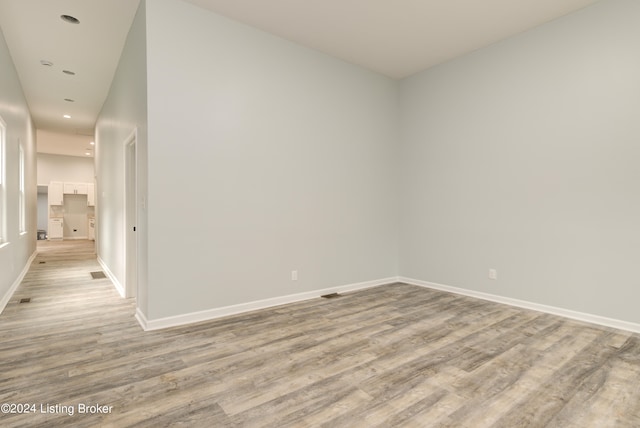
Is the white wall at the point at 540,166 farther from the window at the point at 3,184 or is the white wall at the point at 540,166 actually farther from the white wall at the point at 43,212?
the white wall at the point at 43,212

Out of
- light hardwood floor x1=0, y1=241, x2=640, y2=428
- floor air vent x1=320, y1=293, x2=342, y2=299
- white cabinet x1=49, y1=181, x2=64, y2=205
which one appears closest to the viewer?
light hardwood floor x1=0, y1=241, x2=640, y2=428

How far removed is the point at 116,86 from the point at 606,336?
6693mm

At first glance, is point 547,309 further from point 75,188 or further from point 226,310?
point 75,188

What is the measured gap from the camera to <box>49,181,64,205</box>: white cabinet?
→ 39.7 feet

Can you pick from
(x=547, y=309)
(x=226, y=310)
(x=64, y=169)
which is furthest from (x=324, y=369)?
(x=64, y=169)

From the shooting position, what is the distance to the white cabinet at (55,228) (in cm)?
1223

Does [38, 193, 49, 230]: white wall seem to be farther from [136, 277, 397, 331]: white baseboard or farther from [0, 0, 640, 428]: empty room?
[136, 277, 397, 331]: white baseboard

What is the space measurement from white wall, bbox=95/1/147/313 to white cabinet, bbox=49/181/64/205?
7.55 metres

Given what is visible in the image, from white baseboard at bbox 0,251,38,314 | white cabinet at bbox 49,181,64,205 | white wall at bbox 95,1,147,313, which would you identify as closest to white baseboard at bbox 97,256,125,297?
white wall at bbox 95,1,147,313

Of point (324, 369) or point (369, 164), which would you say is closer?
point (324, 369)

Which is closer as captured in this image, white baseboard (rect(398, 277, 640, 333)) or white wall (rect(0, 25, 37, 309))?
white baseboard (rect(398, 277, 640, 333))

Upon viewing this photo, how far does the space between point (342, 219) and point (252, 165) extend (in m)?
1.53

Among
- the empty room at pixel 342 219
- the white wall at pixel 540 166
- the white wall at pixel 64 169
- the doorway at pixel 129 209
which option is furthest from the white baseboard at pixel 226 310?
the white wall at pixel 64 169

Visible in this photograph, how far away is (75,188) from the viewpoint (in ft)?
41.2
